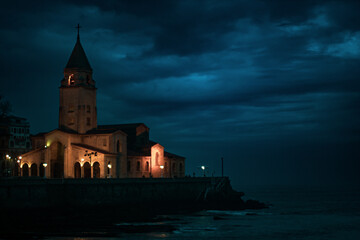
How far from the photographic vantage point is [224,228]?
6425cm

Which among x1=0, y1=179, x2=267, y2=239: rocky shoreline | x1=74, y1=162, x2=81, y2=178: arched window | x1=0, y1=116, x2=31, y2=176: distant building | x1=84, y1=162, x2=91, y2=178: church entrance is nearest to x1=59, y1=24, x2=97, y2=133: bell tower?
x1=74, y1=162, x2=81, y2=178: arched window

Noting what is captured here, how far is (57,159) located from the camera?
88.4 metres

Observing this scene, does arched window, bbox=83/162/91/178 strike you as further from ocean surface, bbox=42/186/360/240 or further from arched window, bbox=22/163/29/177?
ocean surface, bbox=42/186/360/240

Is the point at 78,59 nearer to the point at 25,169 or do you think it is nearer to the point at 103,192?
the point at 25,169

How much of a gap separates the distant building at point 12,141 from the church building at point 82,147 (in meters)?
9.89

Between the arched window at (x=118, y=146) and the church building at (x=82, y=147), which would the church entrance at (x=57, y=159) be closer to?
the church building at (x=82, y=147)

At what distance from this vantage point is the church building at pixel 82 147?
85.1 metres

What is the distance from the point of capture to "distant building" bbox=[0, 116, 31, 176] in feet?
329

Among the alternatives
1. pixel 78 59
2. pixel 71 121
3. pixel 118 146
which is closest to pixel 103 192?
pixel 118 146

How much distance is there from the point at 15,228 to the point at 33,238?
6.83 meters

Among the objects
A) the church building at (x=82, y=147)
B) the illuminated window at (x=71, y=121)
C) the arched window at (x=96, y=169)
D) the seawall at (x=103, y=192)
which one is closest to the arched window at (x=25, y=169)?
the church building at (x=82, y=147)

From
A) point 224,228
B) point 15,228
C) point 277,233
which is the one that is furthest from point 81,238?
point 277,233

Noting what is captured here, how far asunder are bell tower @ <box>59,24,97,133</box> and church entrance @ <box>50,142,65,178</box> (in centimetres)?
435

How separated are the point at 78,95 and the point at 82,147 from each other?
35.7ft
